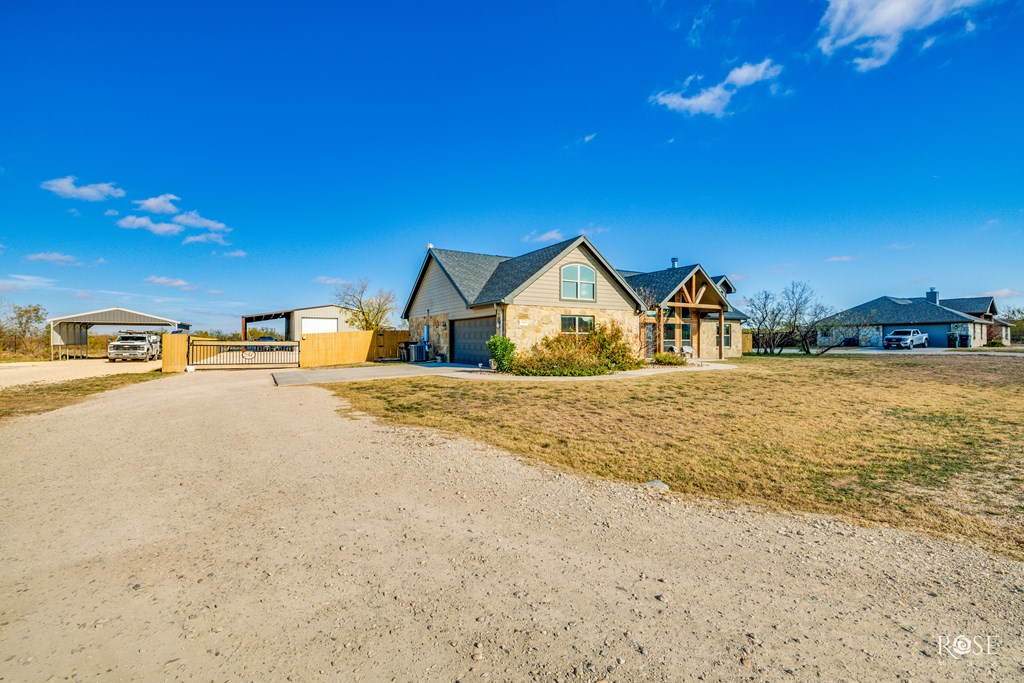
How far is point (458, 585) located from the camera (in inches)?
129

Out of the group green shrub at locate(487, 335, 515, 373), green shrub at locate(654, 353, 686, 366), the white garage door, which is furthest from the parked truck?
green shrub at locate(654, 353, 686, 366)

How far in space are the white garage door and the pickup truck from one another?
48.4 metres

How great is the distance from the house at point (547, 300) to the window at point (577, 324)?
0.05 metres

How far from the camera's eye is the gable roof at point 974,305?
173 feet

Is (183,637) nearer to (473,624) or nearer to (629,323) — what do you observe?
(473,624)

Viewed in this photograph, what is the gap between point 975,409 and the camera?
35.4 ft

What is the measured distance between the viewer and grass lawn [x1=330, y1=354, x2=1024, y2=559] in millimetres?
5016

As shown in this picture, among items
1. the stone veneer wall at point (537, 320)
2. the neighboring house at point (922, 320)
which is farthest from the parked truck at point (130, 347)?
the neighboring house at point (922, 320)

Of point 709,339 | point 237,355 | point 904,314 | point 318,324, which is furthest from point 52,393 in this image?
point 904,314

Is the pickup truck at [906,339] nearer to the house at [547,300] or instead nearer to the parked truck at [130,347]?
the house at [547,300]

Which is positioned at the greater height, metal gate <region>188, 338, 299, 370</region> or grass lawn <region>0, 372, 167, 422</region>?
metal gate <region>188, 338, 299, 370</region>

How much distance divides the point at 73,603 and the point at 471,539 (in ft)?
8.61

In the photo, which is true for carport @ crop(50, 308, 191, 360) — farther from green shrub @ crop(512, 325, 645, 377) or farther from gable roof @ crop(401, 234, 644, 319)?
green shrub @ crop(512, 325, 645, 377)

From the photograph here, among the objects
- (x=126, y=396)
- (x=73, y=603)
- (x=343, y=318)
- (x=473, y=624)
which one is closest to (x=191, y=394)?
(x=126, y=396)
